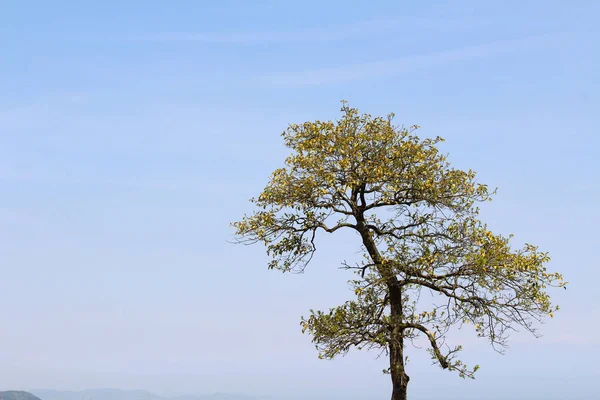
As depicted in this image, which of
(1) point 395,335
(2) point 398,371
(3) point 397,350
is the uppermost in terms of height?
(1) point 395,335

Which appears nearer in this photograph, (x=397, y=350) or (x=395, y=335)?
(x=395, y=335)

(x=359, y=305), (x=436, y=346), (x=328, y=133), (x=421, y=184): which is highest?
(x=328, y=133)

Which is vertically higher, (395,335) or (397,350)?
(395,335)

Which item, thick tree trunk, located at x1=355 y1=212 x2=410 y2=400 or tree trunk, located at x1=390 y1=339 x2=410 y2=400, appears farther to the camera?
tree trunk, located at x1=390 y1=339 x2=410 y2=400

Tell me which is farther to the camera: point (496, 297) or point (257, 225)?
point (257, 225)

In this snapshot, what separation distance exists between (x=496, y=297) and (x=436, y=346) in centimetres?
271

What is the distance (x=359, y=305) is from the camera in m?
23.2

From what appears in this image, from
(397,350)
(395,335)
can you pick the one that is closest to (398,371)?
(397,350)

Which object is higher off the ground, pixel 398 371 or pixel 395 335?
pixel 395 335

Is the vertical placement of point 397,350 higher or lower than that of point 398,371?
higher

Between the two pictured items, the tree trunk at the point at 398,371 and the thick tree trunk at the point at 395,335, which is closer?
the thick tree trunk at the point at 395,335

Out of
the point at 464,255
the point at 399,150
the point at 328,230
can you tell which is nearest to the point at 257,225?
the point at 328,230

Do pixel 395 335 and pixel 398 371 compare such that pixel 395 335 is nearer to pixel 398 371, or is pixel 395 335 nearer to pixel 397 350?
pixel 397 350

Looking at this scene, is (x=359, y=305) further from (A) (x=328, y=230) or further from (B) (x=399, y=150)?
(B) (x=399, y=150)
